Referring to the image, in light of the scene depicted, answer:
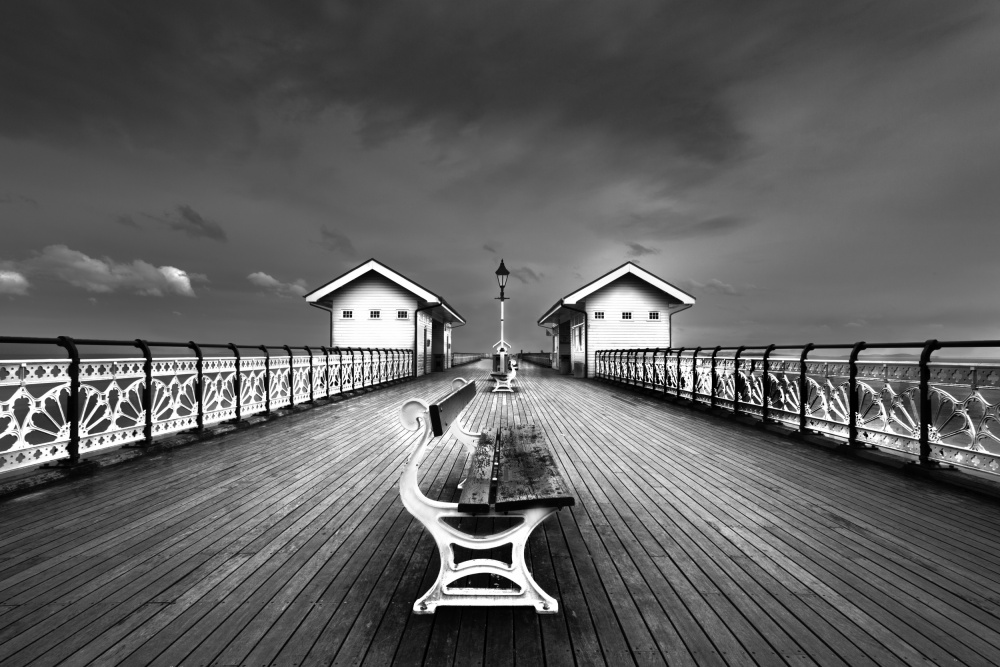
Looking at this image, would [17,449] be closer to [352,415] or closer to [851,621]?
[352,415]

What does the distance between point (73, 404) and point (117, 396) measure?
54 centimetres

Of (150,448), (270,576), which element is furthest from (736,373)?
(150,448)

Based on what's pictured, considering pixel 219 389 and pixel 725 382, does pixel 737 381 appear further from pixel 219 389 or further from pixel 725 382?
pixel 219 389

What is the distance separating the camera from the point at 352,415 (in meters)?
8.45

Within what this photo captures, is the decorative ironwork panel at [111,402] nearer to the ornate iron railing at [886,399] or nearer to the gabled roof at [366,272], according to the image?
the ornate iron railing at [886,399]

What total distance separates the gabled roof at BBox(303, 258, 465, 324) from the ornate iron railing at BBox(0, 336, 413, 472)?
11.6 metres

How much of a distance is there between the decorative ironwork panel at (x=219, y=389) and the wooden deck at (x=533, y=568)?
1936 mm

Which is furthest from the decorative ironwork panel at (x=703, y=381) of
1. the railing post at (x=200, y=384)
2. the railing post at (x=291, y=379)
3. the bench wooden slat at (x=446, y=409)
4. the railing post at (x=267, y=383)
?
the railing post at (x=200, y=384)

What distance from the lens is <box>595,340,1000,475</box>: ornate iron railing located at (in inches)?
162

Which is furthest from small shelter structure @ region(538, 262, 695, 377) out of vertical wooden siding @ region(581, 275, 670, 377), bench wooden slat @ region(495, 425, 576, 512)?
bench wooden slat @ region(495, 425, 576, 512)

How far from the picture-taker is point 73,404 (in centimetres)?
450

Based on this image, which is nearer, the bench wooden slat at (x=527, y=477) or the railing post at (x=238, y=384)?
the bench wooden slat at (x=527, y=477)

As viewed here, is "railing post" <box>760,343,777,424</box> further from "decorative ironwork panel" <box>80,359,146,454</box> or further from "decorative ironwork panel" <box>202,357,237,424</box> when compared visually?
"decorative ironwork panel" <box>80,359,146,454</box>

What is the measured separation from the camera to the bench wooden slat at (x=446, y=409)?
239 centimetres
